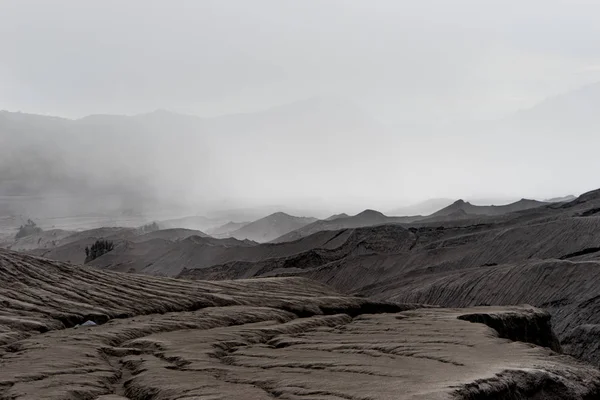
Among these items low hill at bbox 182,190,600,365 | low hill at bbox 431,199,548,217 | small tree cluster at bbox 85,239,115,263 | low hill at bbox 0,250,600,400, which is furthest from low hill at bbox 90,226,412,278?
low hill at bbox 0,250,600,400

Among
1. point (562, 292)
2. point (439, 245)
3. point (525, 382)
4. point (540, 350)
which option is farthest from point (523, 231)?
point (525, 382)

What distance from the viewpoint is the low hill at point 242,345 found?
13.7 meters

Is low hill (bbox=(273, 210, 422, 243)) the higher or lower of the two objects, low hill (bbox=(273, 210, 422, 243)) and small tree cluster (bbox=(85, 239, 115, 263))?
the higher

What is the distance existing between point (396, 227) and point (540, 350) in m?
67.7

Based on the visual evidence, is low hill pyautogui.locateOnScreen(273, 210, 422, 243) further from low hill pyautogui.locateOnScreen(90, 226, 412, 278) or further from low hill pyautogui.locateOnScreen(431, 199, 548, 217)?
low hill pyautogui.locateOnScreen(90, 226, 412, 278)

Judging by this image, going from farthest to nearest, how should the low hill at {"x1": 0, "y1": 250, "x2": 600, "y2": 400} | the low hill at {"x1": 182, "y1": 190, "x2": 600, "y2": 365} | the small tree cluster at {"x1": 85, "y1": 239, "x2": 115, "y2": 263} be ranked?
the small tree cluster at {"x1": 85, "y1": 239, "x2": 115, "y2": 263}
the low hill at {"x1": 182, "y1": 190, "x2": 600, "y2": 365}
the low hill at {"x1": 0, "y1": 250, "x2": 600, "y2": 400}

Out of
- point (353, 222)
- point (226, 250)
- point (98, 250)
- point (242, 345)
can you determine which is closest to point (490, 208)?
point (353, 222)

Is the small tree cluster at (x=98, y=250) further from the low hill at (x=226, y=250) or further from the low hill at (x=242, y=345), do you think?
the low hill at (x=242, y=345)

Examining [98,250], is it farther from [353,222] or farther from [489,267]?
[489,267]

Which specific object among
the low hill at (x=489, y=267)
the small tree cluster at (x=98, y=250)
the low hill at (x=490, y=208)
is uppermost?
the low hill at (x=490, y=208)

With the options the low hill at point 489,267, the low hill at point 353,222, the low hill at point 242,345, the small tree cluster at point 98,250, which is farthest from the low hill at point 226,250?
the low hill at point 242,345

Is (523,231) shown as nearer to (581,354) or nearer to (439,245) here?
(439,245)

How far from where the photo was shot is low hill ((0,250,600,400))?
13.7m

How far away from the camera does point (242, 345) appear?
19.6 metres
